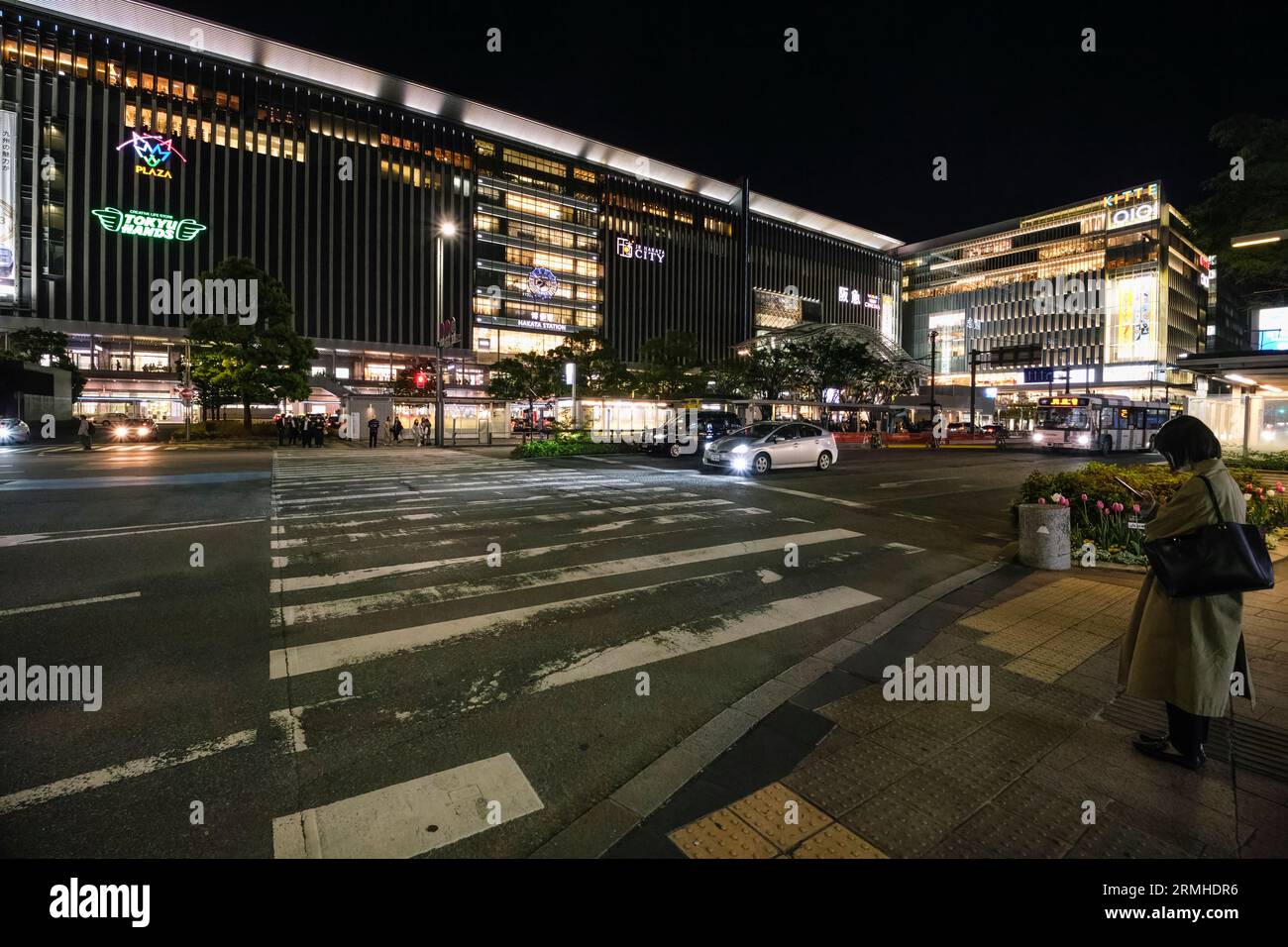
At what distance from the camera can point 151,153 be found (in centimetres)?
5631

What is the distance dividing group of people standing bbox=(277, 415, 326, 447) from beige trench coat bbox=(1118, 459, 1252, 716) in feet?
121

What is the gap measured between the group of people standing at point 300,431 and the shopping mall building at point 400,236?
10.3m

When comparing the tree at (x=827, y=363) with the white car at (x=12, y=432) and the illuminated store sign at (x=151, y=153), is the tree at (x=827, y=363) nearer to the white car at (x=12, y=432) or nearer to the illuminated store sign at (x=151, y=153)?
the white car at (x=12, y=432)

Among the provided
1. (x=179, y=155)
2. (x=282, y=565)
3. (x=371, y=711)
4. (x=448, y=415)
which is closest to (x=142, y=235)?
(x=179, y=155)

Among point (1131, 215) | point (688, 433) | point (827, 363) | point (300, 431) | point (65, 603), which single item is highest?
point (1131, 215)

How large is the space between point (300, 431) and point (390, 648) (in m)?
34.6

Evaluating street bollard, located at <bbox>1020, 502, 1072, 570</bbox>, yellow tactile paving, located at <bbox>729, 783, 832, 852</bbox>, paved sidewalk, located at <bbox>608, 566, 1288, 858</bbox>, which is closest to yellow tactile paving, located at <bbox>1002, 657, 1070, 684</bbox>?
paved sidewalk, located at <bbox>608, 566, 1288, 858</bbox>

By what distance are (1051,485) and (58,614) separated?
12.4 metres

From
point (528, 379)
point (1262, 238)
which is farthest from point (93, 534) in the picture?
point (528, 379)

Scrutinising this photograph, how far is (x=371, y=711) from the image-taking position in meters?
3.87

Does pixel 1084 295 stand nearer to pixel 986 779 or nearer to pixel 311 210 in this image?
pixel 311 210

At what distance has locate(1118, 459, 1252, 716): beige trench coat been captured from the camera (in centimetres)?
312
